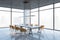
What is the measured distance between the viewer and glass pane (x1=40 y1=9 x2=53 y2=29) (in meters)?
12.0

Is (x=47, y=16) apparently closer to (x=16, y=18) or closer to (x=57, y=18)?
(x=57, y=18)

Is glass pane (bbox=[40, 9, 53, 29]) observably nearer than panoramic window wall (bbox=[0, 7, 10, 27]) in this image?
Yes

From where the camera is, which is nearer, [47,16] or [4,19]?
[47,16]

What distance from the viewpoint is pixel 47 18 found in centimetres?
1277

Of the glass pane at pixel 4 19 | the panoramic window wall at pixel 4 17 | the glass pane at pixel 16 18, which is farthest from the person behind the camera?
the glass pane at pixel 16 18

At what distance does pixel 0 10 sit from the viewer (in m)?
13.1

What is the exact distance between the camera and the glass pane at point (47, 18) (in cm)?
1200

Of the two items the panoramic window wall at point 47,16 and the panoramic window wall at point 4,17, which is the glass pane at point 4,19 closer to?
the panoramic window wall at point 4,17

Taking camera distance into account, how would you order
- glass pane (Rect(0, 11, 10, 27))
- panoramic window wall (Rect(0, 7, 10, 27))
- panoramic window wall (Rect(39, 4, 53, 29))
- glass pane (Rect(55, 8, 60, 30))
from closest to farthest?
glass pane (Rect(55, 8, 60, 30)) → panoramic window wall (Rect(39, 4, 53, 29)) → panoramic window wall (Rect(0, 7, 10, 27)) → glass pane (Rect(0, 11, 10, 27))

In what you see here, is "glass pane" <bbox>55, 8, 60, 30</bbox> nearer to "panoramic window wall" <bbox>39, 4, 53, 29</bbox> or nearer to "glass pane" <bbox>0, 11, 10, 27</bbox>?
"panoramic window wall" <bbox>39, 4, 53, 29</bbox>

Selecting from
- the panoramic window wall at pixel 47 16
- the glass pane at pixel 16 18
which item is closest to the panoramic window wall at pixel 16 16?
the glass pane at pixel 16 18

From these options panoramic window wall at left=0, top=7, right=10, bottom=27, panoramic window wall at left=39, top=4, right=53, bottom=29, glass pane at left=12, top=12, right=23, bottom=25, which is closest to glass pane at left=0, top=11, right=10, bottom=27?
panoramic window wall at left=0, top=7, right=10, bottom=27

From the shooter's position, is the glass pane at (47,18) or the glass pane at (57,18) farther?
the glass pane at (47,18)

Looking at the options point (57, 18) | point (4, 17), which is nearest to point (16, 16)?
point (4, 17)
